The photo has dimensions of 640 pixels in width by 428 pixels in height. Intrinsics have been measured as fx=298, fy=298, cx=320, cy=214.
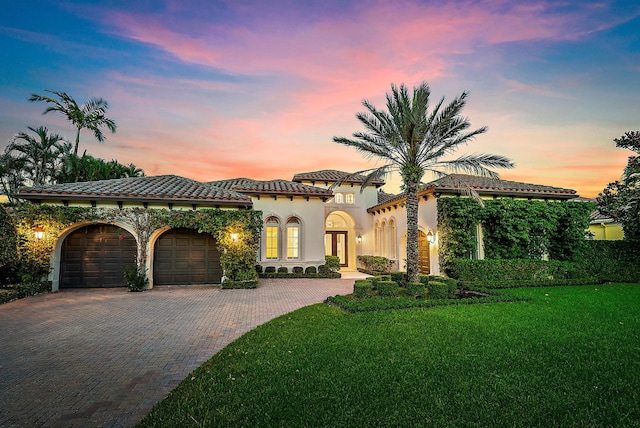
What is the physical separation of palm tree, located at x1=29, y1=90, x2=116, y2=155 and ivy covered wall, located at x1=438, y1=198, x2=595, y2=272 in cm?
2479

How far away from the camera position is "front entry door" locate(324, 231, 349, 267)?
75.4 ft

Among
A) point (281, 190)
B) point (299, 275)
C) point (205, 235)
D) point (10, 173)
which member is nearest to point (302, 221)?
point (281, 190)

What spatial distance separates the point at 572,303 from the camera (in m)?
8.85

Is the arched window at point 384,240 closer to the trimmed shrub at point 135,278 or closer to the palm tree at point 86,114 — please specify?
the trimmed shrub at point 135,278

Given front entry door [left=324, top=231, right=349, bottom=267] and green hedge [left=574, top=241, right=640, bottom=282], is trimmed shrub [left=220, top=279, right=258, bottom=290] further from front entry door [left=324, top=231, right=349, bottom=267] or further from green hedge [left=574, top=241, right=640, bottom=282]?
green hedge [left=574, top=241, right=640, bottom=282]

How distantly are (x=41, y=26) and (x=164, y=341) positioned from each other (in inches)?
457

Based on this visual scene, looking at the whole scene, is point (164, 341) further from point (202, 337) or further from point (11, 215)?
point (11, 215)

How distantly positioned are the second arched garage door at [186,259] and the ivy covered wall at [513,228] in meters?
11.0

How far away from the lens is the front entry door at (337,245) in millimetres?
22969

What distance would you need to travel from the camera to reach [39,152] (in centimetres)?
2278

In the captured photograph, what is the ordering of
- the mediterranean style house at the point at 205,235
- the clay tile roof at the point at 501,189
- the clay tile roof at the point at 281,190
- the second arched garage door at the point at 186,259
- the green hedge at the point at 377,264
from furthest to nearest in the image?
the green hedge at the point at 377,264 → the clay tile roof at the point at 281,190 → the clay tile roof at the point at 501,189 → the second arched garage door at the point at 186,259 → the mediterranean style house at the point at 205,235

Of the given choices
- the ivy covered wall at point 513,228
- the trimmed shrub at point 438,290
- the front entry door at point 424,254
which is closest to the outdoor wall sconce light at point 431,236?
the ivy covered wall at point 513,228

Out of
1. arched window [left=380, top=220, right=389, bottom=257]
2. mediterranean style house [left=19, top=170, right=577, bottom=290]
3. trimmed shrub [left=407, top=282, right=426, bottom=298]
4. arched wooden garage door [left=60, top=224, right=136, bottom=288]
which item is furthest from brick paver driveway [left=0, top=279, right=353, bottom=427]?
arched window [left=380, top=220, right=389, bottom=257]

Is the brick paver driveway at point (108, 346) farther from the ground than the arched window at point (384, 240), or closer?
closer
